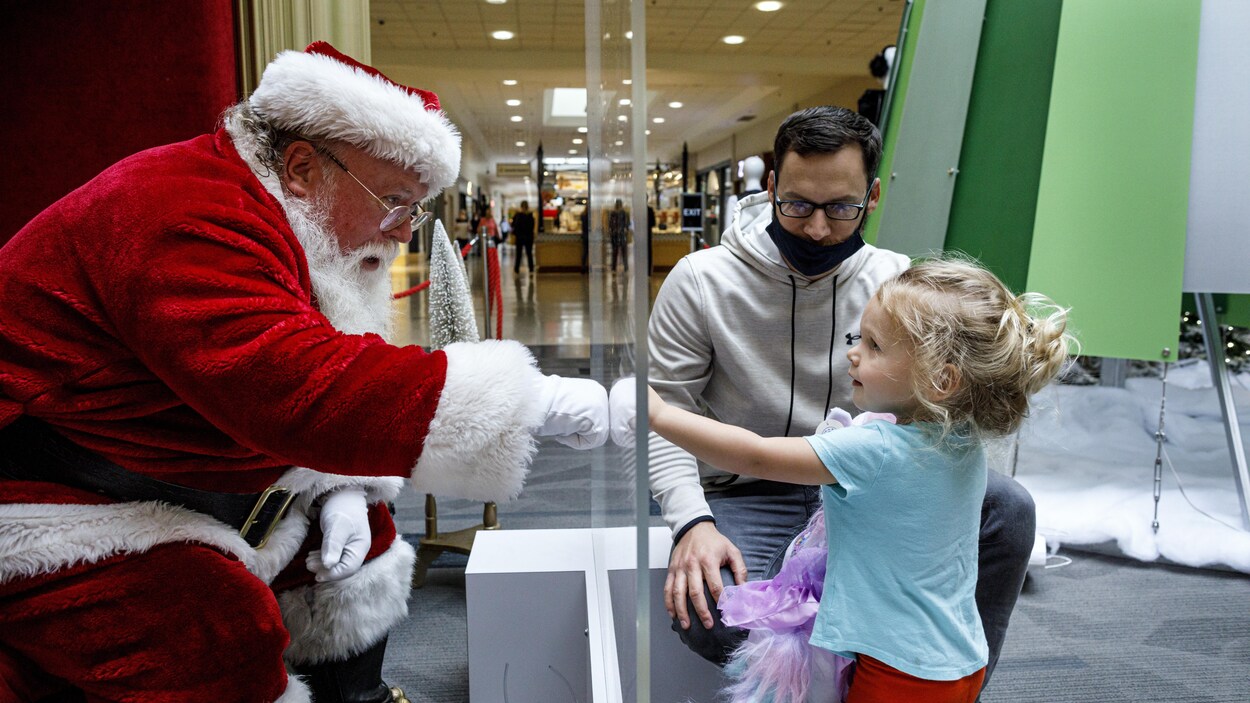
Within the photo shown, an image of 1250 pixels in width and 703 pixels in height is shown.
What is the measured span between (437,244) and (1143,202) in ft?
7.55

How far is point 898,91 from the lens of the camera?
3629mm

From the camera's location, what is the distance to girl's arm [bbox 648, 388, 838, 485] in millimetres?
1117

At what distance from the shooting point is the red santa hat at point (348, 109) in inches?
51.0

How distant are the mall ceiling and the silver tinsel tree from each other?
5.49 metres

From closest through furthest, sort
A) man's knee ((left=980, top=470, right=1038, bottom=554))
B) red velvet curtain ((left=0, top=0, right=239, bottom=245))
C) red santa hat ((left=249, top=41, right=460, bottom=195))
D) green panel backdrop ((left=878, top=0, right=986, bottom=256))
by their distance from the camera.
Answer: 1. red santa hat ((left=249, top=41, right=460, bottom=195))
2. man's knee ((left=980, top=470, right=1038, bottom=554))
3. red velvet curtain ((left=0, top=0, right=239, bottom=245))
4. green panel backdrop ((left=878, top=0, right=986, bottom=256))

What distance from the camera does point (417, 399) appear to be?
3.48 ft

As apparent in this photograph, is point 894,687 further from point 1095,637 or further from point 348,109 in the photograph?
point 1095,637

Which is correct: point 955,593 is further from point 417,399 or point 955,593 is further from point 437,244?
point 437,244

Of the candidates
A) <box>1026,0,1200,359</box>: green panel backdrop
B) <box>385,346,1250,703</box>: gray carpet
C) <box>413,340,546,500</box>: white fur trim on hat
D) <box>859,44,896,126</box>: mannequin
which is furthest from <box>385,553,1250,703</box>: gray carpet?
<box>859,44,896,126</box>: mannequin

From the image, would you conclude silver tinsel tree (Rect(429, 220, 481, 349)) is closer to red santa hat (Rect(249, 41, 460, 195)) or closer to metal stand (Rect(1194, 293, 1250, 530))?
red santa hat (Rect(249, 41, 460, 195))

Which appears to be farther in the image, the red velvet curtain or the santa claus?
the red velvet curtain

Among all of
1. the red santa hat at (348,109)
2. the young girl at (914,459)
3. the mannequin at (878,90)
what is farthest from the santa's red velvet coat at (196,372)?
the mannequin at (878,90)

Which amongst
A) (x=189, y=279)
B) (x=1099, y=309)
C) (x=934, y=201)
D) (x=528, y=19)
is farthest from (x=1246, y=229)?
(x=528, y=19)

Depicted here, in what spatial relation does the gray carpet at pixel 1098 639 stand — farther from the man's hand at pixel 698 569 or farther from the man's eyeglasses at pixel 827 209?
the man's eyeglasses at pixel 827 209
